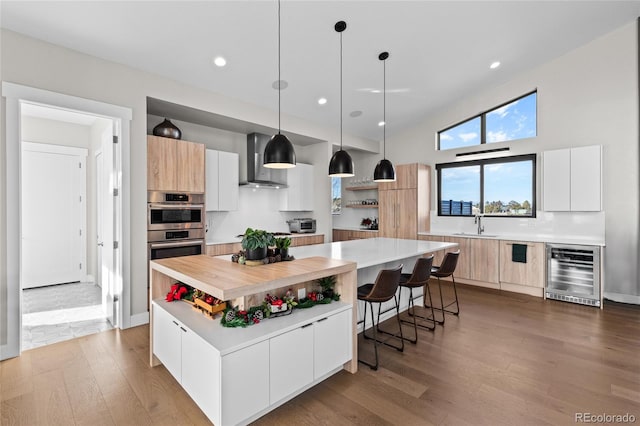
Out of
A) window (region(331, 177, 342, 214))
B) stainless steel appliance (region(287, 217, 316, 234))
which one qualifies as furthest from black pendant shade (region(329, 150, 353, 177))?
window (region(331, 177, 342, 214))

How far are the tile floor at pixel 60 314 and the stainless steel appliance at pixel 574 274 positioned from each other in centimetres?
590

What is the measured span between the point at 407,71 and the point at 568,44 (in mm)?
2354

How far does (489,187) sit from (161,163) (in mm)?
5408

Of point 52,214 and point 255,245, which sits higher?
point 52,214

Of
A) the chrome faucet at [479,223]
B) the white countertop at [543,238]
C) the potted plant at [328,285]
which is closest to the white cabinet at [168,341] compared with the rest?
the potted plant at [328,285]

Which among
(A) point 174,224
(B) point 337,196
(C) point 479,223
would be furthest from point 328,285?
(B) point 337,196

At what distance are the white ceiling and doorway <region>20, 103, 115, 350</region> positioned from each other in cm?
181

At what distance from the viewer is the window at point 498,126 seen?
5.21 metres

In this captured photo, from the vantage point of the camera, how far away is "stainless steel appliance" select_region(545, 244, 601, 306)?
13.6 feet

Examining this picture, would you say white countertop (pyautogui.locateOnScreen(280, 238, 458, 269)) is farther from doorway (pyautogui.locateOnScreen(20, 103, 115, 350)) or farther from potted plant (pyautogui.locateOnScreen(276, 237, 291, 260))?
doorway (pyautogui.locateOnScreen(20, 103, 115, 350))

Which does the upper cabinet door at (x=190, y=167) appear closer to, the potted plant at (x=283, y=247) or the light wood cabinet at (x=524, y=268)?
the potted plant at (x=283, y=247)

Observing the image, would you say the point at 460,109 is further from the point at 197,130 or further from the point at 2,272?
the point at 2,272

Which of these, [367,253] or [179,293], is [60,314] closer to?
[179,293]

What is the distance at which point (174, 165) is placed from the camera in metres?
3.92
